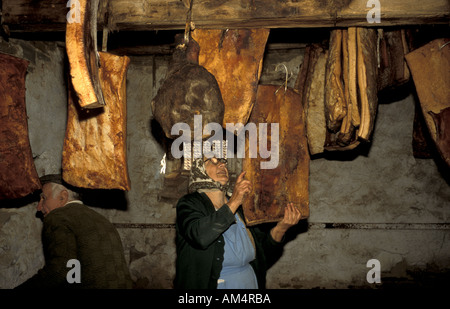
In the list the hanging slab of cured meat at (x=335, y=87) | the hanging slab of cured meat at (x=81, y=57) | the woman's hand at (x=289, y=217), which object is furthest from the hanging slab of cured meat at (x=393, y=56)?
the hanging slab of cured meat at (x=81, y=57)

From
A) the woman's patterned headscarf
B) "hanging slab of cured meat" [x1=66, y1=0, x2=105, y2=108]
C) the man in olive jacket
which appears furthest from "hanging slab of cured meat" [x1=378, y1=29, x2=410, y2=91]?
the man in olive jacket

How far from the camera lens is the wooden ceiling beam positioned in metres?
1.86

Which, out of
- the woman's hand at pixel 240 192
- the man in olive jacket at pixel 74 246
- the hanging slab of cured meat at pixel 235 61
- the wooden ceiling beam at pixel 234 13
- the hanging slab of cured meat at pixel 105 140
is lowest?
the man in olive jacket at pixel 74 246

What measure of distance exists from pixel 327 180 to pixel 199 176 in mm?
1918

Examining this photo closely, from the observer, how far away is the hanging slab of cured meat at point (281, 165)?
239 centimetres

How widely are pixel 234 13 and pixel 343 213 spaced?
→ 2.63m

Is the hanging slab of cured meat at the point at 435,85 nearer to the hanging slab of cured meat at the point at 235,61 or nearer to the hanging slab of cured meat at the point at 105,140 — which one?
the hanging slab of cured meat at the point at 235,61

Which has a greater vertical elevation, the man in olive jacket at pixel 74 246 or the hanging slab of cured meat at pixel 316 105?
the hanging slab of cured meat at pixel 316 105

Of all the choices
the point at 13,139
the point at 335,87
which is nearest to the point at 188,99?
the point at 335,87

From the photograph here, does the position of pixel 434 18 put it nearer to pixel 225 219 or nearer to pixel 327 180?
pixel 225 219

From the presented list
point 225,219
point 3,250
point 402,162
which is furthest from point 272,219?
point 3,250

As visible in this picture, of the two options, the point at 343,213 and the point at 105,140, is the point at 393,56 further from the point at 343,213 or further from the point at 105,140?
the point at 105,140

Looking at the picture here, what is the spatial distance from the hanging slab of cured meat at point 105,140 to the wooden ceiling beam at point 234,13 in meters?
0.31

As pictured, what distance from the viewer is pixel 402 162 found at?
138 inches
